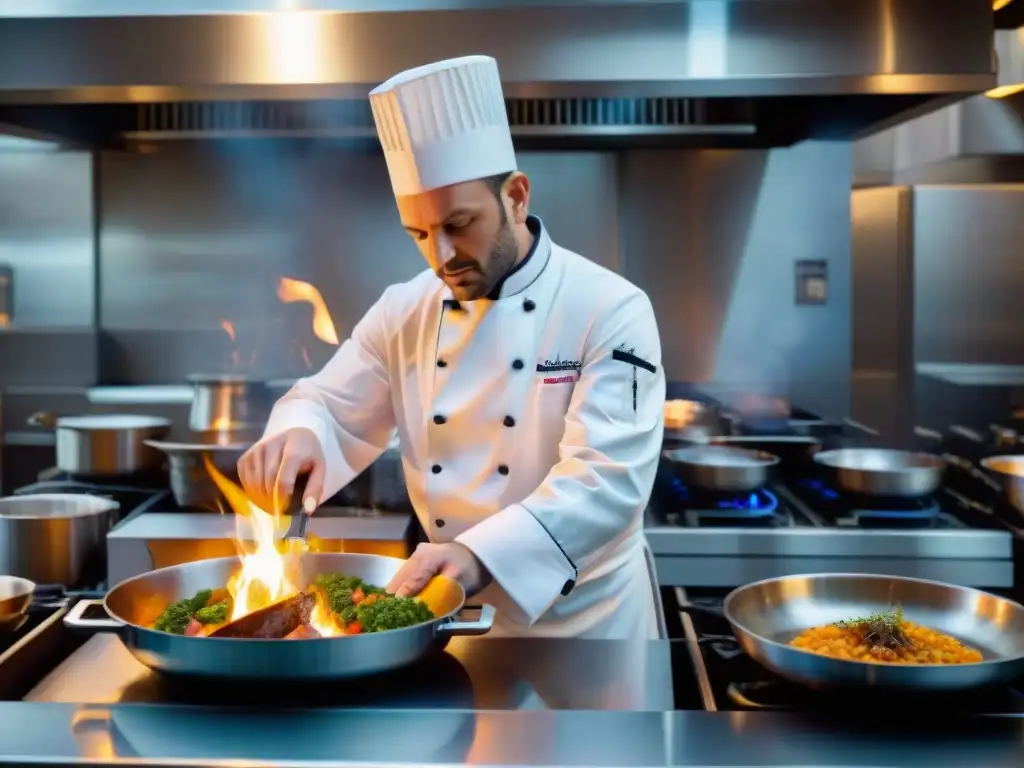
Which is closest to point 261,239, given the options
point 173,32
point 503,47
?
point 173,32

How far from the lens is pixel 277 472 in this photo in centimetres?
189

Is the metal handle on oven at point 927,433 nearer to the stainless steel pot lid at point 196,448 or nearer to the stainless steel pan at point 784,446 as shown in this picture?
the stainless steel pan at point 784,446

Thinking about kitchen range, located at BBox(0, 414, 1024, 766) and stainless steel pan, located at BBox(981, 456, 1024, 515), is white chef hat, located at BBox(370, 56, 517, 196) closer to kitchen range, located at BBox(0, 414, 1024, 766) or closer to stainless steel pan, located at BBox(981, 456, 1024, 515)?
kitchen range, located at BBox(0, 414, 1024, 766)

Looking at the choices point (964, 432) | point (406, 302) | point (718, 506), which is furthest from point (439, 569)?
point (964, 432)

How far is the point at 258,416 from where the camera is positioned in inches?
125

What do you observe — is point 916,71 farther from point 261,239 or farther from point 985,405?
point 261,239

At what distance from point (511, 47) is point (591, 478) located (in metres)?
1.26

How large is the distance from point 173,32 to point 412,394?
3.68ft

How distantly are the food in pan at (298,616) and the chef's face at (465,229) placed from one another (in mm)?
643

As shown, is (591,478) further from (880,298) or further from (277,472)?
(880,298)

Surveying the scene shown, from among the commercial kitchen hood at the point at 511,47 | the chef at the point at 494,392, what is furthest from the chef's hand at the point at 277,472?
the commercial kitchen hood at the point at 511,47

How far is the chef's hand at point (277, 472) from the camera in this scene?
73.8 inches

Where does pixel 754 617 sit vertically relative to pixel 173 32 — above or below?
below

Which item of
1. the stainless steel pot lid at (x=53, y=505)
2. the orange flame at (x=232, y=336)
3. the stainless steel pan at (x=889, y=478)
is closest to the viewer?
the stainless steel pot lid at (x=53, y=505)
